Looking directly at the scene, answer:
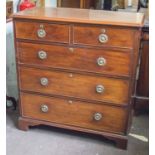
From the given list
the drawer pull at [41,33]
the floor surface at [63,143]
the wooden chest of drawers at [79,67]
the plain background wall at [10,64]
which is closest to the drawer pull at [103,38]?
the wooden chest of drawers at [79,67]

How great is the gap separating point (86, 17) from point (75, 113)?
25.7 inches

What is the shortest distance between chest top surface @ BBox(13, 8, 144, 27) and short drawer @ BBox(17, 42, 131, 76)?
18 centimetres

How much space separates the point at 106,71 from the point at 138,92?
1.93 feet

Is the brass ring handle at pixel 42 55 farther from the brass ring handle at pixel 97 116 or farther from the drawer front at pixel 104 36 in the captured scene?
the brass ring handle at pixel 97 116

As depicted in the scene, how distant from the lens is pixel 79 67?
5.61 feet

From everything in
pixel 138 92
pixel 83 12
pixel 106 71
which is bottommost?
pixel 138 92

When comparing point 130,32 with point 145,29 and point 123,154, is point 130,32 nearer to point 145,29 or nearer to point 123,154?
point 145,29

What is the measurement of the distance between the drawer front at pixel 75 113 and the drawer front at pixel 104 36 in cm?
42

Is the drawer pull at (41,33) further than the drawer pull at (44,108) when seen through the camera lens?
No

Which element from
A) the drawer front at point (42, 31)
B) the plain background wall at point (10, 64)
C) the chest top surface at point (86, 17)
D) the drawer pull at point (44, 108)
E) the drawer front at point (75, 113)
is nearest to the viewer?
the chest top surface at point (86, 17)

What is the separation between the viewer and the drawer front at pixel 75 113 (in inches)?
69.9

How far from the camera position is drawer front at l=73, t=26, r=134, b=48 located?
156 centimetres

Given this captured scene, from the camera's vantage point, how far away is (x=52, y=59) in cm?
175
